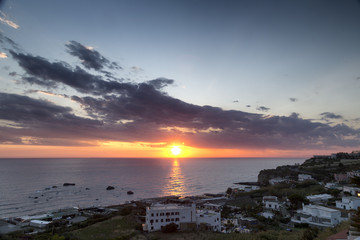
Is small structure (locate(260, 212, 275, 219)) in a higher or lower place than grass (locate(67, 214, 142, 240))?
higher

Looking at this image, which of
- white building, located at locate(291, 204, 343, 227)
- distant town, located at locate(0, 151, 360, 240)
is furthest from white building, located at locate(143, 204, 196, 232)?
white building, located at locate(291, 204, 343, 227)

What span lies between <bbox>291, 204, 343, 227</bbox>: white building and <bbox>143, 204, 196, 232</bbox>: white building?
692 inches

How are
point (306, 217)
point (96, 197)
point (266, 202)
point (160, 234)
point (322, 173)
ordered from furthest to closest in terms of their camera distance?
1. point (322, 173)
2. point (96, 197)
3. point (266, 202)
4. point (306, 217)
5. point (160, 234)

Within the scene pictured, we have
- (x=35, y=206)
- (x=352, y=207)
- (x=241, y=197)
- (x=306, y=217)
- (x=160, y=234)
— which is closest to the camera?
(x=160, y=234)

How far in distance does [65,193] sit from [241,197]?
206 feet

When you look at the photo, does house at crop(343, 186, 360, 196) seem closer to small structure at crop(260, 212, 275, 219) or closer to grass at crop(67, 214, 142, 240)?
small structure at crop(260, 212, 275, 219)

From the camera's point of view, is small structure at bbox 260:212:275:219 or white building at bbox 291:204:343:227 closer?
white building at bbox 291:204:343:227

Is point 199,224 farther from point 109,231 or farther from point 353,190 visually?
point 353,190

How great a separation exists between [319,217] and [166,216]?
24.7m

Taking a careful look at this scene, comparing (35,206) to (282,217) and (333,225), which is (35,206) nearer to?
(282,217)

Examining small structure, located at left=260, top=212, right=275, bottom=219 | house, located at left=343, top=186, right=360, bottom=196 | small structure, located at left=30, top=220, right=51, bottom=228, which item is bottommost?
small structure, located at left=30, top=220, right=51, bottom=228

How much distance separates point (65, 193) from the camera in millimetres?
80000

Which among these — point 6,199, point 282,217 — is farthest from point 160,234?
point 6,199

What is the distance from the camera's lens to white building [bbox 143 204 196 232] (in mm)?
34875
